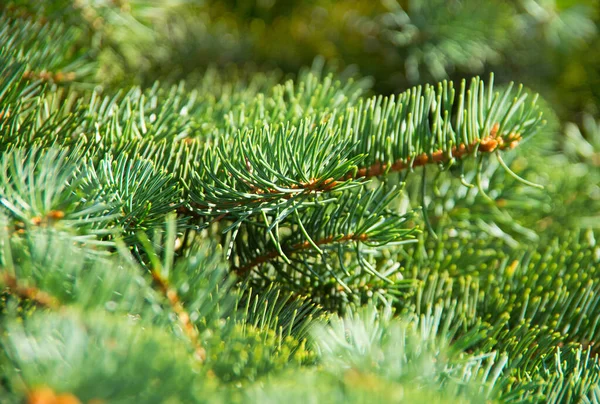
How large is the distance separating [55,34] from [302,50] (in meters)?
0.26

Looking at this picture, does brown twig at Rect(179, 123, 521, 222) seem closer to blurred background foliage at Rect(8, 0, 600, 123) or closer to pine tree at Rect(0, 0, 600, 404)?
pine tree at Rect(0, 0, 600, 404)

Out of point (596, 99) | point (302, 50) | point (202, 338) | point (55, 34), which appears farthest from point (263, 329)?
point (596, 99)

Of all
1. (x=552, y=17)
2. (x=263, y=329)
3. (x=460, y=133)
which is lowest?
(x=263, y=329)

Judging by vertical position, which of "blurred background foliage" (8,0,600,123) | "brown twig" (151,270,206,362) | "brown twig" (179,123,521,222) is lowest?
"brown twig" (151,270,206,362)

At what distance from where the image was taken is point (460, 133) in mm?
292

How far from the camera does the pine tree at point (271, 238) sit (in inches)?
7.3

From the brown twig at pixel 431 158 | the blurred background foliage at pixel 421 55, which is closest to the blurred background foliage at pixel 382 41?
the blurred background foliage at pixel 421 55

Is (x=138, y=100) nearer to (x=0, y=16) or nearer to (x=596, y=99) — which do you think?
(x=0, y=16)

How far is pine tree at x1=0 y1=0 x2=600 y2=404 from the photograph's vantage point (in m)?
0.19

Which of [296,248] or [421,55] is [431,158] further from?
[421,55]

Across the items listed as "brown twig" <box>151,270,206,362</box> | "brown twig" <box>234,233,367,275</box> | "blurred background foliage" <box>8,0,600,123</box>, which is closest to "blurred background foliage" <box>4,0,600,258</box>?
"blurred background foliage" <box>8,0,600,123</box>

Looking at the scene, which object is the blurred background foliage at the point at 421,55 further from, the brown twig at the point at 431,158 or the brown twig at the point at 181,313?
the brown twig at the point at 181,313

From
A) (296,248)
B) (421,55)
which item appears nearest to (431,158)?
(296,248)

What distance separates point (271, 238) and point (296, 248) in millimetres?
17
